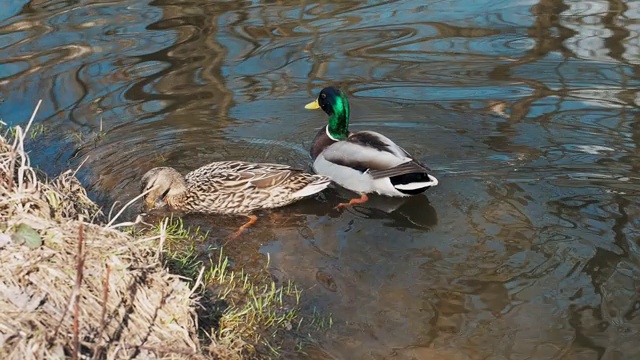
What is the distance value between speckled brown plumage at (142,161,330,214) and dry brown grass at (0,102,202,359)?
284cm

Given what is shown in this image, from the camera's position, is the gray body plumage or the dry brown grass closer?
the dry brown grass

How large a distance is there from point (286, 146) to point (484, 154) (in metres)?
1.86

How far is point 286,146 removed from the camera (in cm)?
827

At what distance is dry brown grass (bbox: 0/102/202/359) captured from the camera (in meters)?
3.54

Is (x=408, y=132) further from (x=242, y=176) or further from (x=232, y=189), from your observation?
(x=232, y=189)

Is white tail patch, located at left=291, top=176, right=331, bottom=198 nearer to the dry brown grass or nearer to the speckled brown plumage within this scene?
the speckled brown plumage

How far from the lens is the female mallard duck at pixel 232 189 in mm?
7121

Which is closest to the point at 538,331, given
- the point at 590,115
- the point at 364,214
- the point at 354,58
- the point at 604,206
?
the point at 604,206

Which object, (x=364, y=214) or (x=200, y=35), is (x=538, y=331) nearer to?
(x=364, y=214)

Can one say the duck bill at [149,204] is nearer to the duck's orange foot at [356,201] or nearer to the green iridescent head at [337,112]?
the duck's orange foot at [356,201]

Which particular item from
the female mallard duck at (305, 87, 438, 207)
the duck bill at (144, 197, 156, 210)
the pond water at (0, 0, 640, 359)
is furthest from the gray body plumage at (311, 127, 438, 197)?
the duck bill at (144, 197, 156, 210)

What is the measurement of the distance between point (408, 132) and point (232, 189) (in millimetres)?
1855

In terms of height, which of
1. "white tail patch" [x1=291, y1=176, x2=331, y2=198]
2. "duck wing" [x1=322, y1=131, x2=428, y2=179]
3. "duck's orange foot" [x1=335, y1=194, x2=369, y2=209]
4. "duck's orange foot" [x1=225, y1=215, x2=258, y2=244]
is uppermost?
"duck wing" [x1=322, y1=131, x2=428, y2=179]

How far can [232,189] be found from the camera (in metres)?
7.14
